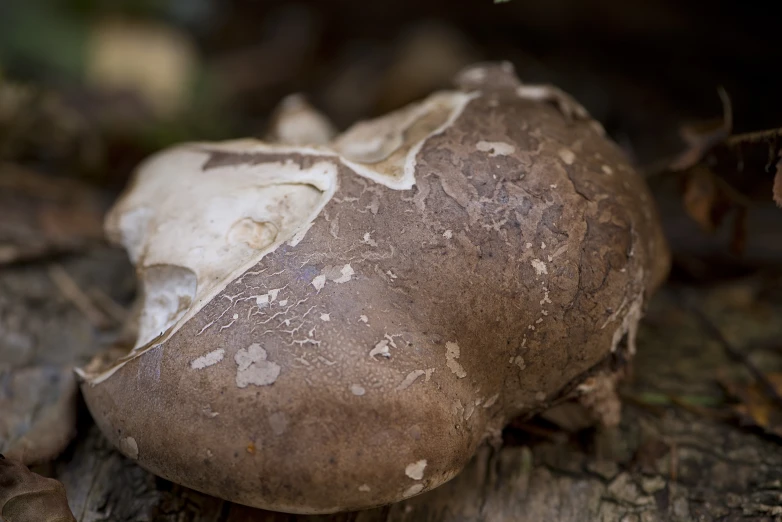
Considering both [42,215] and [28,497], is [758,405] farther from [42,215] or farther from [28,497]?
[42,215]

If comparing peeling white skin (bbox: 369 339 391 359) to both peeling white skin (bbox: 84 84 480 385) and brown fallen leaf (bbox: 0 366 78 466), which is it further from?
brown fallen leaf (bbox: 0 366 78 466)

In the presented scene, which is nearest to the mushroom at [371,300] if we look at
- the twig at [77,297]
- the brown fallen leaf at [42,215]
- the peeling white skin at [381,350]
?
the peeling white skin at [381,350]

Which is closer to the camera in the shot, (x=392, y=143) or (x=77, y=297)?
(x=392, y=143)

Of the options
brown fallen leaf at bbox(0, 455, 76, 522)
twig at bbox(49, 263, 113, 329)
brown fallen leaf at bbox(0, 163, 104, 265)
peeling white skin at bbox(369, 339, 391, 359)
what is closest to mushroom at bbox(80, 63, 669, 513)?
peeling white skin at bbox(369, 339, 391, 359)

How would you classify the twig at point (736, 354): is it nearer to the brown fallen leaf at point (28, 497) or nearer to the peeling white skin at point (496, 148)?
the peeling white skin at point (496, 148)

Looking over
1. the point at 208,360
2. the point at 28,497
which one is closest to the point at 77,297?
the point at 28,497

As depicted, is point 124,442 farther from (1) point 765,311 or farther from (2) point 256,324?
(1) point 765,311
